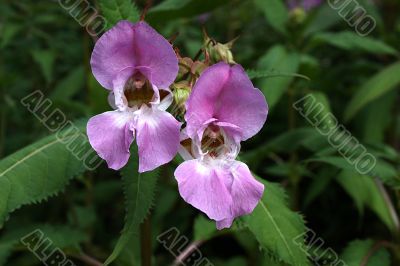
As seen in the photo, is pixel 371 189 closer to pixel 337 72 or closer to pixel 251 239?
pixel 251 239

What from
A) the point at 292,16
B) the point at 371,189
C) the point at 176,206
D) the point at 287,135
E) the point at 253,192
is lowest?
the point at 176,206

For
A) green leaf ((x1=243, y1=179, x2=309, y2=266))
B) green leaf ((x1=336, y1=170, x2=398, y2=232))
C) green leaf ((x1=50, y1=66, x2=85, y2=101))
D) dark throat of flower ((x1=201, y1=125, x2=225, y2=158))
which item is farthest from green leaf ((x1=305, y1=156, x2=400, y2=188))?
green leaf ((x1=50, y1=66, x2=85, y2=101))

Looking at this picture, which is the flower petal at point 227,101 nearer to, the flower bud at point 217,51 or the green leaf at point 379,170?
the flower bud at point 217,51

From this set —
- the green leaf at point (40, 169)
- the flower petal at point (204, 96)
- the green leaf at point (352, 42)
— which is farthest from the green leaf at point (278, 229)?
the green leaf at point (352, 42)

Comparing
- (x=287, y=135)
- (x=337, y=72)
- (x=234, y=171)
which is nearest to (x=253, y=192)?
(x=234, y=171)

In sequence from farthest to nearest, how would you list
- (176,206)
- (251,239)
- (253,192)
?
(176,206)
(251,239)
(253,192)
